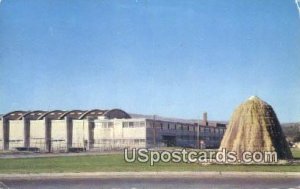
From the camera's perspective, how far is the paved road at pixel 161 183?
1267 centimetres

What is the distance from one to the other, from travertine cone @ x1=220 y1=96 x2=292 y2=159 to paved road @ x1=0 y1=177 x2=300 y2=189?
3709 millimetres

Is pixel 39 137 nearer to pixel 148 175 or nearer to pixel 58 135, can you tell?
pixel 58 135

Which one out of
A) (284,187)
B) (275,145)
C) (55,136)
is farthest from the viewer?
(55,136)

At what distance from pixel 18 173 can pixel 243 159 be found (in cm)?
694

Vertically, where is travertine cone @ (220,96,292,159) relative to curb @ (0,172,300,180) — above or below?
above

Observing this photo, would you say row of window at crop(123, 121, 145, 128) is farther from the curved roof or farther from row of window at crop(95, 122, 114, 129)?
the curved roof

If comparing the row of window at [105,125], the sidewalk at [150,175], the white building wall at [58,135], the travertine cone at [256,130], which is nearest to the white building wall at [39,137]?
the white building wall at [58,135]

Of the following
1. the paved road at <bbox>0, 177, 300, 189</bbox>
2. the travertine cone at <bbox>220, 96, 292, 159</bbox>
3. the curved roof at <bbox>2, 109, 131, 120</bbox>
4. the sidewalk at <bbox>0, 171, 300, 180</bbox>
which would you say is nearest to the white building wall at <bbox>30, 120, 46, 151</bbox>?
the curved roof at <bbox>2, 109, 131, 120</bbox>

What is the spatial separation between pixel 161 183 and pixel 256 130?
666 cm

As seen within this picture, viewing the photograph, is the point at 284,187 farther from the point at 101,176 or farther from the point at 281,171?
the point at 101,176

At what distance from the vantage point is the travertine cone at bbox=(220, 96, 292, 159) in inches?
718

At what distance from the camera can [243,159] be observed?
16.9m

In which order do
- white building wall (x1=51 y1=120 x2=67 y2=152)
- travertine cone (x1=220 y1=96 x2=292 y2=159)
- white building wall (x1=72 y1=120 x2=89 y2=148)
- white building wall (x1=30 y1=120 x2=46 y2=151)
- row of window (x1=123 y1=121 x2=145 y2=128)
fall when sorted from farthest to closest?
white building wall (x1=51 y1=120 x2=67 y2=152)
white building wall (x1=30 y1=120 x2=46 y2=151)
white building wall (x1=72 y1=120 x2=89 y2=148)
row of window (x1=123 y1=121 x2=145 y2=128)
travertine cone (x1=220 y1=96 x2=292 y2=159)

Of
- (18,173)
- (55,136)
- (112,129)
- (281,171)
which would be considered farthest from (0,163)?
(55,136)
